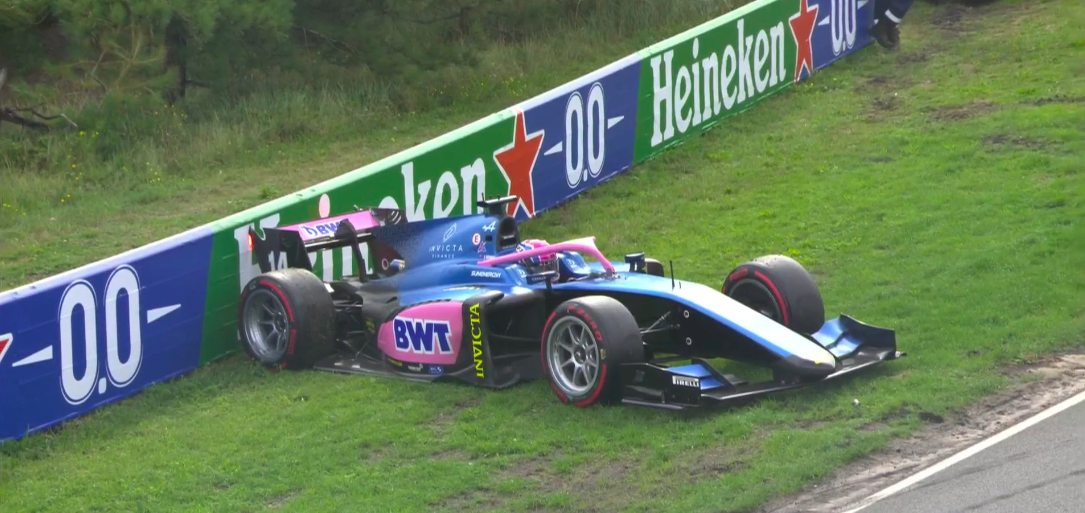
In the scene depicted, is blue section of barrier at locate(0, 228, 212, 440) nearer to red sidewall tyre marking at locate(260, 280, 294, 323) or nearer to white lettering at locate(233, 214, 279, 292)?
white lettering at locate(233, 214, 279, 292)

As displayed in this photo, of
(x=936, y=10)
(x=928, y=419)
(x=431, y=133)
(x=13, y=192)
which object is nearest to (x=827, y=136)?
(x=431, y=133)

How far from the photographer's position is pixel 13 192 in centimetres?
1725

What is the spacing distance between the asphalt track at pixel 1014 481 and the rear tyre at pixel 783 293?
1978mm

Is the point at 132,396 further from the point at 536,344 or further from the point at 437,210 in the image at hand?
the point at 437,210

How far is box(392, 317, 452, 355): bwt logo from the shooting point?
10680 millimetres

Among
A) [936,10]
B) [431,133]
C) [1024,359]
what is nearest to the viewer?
[1024,359]

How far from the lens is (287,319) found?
11.2m

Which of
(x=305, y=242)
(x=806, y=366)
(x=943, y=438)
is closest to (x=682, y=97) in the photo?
(x=305, y=242)

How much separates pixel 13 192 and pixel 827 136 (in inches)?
414

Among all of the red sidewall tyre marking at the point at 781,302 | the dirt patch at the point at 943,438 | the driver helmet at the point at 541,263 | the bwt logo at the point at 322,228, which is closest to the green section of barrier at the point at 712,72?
the bwt logo at the point at 322,228

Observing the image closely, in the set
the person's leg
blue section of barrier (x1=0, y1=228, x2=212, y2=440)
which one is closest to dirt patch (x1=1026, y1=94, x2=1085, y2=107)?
the person's leg

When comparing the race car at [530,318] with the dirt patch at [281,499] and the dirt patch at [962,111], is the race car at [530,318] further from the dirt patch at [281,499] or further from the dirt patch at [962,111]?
the dirt patch at [962,111]

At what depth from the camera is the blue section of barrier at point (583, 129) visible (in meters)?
15.9

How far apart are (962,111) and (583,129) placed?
18.2ft
